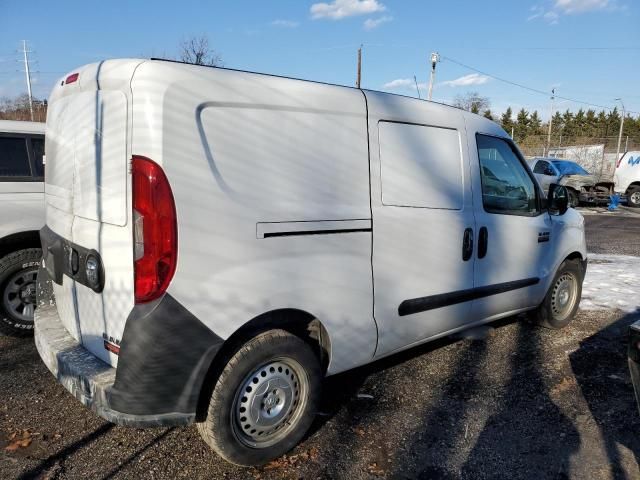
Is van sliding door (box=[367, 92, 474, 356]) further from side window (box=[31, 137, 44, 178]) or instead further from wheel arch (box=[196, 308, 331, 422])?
side window (box=[31, 137, 44, 178])

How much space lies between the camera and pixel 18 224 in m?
4.30

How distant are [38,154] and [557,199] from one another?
4814 millimetres

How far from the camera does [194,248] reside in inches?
90.2

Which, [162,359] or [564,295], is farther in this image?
[564,295]

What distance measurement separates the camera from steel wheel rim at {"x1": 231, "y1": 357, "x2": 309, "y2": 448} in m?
2.62

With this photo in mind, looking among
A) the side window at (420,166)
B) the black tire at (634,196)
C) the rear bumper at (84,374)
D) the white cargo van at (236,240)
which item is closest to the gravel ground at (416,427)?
the white cargo van at (236,240)

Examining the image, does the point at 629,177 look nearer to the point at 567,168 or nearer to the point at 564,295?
the point at 567,168

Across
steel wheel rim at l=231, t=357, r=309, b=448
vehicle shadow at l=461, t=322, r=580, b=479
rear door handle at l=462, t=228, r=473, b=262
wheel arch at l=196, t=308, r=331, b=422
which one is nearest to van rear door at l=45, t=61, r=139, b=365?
wheel arch at l=196, t=308, r=331, b=422

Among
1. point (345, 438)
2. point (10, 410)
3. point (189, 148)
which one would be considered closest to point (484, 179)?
point (345, 438)

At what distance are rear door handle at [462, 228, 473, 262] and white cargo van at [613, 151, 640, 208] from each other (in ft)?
57.6

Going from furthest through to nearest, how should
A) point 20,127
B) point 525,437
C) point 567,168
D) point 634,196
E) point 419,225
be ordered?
point 634,196 → point 567,168 → point 20,127 → point 419,225 → point 525,437

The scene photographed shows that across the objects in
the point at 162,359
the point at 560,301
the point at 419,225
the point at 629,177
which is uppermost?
the point at 629,177

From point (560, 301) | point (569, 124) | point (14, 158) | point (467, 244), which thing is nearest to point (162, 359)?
point (467, 244)

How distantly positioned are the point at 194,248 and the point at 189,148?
18.3 inches
